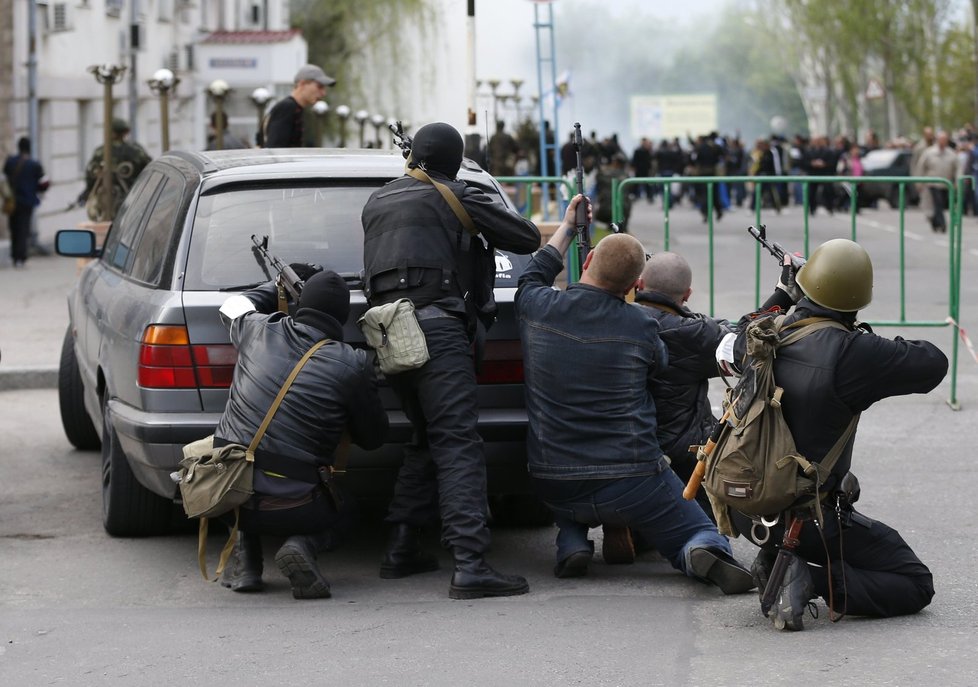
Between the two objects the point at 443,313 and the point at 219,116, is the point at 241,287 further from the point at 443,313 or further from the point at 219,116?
the point at 219,116

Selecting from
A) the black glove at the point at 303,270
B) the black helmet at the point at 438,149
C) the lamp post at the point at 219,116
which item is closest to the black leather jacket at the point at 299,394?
the black glove at the point at 303,270

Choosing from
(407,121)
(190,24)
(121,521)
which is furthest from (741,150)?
(121,521)

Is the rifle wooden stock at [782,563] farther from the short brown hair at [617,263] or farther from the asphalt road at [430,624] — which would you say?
the short brown hair at [617,263]

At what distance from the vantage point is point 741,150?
147 feet

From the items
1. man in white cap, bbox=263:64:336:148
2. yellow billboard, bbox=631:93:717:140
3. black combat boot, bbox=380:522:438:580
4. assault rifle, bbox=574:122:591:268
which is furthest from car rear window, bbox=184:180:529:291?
yellow billboard, bbox=631:93:717:140

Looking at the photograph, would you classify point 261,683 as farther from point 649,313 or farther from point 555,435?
point 649,313

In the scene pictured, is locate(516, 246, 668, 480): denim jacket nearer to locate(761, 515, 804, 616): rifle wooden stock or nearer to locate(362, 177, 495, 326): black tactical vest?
locate(362, 177, 495, 326): black tactical vest

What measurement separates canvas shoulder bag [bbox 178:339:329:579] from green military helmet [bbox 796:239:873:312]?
69.8 inches

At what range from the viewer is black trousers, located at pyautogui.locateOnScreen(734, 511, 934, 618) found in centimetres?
573

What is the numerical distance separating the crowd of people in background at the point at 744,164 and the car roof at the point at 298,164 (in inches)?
593

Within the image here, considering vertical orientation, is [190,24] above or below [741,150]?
above

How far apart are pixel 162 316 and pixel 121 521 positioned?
1.16 metres

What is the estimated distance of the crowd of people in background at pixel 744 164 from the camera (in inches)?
1077

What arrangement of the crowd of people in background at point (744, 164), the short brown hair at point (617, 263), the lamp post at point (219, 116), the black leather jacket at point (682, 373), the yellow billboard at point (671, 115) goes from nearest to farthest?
1. the short brown hair at point (617, 263)
2. the black leather jacket at point (682, 373)
3. the lamp post at point (219, 116)
4. the crowd of people in background at point (744, 164)
5. the yellow billboard at point (671, 115)
